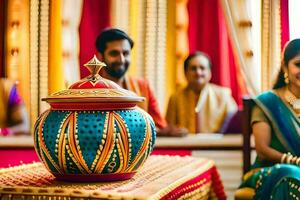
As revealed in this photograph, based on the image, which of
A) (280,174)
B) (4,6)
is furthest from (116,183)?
(4,6)

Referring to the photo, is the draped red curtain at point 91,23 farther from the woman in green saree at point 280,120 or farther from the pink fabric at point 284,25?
the woman in green saree at point 280,120

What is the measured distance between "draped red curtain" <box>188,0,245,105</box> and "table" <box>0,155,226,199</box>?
7.20 feet

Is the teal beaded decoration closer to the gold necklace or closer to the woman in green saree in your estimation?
the woman in green saree

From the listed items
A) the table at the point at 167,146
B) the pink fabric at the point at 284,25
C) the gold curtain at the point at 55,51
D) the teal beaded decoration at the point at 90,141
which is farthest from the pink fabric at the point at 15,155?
the teal beaded decoration at the point at 90,141

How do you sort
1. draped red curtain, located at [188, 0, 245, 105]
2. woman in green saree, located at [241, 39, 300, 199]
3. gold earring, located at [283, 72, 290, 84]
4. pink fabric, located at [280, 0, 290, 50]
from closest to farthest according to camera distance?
woman in green saree, located at [241, 39, 300, 199]
gold earring, located at [283, 72, 290, 84]
pink fabric, located at [280, 0, 290, 50]
draped red curtain, located at [188, 0, 245, 105]

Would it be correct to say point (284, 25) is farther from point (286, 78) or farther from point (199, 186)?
point (199, 186)

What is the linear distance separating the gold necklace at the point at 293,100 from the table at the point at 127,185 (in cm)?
75

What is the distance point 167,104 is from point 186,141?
671 mm

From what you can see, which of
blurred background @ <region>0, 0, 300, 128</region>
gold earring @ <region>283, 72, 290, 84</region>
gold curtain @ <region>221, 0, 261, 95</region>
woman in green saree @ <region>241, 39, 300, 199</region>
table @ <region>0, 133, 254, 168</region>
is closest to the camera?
woman in green saree @ <region>241, 39, 300, 199</region>

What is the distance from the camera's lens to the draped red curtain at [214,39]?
4.36m

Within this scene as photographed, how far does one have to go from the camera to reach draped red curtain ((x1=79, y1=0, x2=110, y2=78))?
4398mm

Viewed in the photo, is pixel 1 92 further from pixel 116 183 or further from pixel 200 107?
pixel 116 183

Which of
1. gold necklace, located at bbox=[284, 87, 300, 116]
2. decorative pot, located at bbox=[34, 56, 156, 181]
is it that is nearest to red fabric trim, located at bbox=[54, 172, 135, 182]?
decorative pot, located at bbox=[34, 56, 156, 181]

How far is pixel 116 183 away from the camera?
1610 mm
